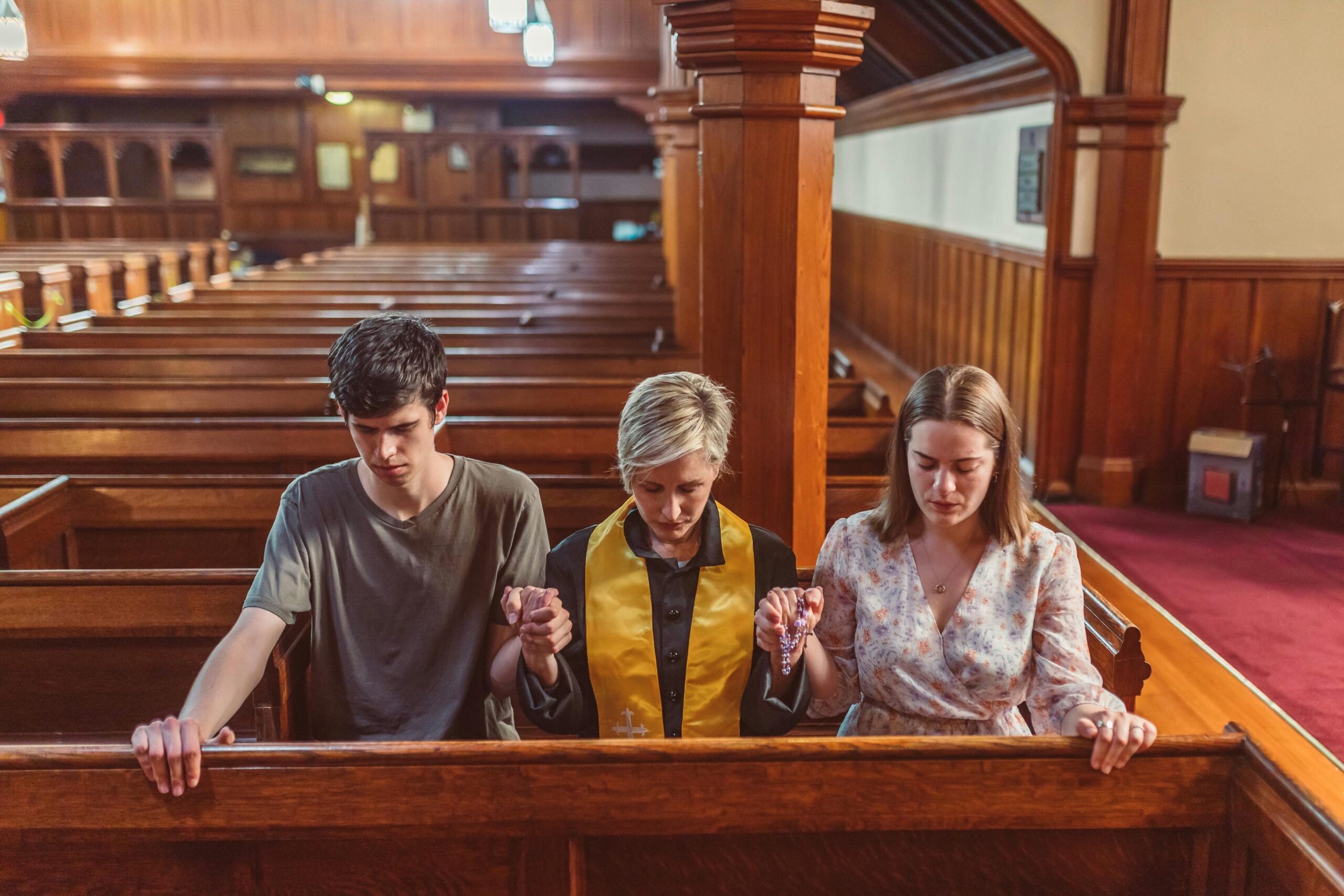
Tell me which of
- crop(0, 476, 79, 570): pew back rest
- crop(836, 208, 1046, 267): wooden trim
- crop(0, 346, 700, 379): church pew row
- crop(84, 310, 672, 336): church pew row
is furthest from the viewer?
crop(84, 310, 672, 336): church pew row

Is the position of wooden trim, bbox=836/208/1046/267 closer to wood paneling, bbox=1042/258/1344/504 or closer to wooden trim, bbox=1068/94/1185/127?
wood paneling, bbox=1042/258/1344/504

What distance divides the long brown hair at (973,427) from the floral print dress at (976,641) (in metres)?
0.03

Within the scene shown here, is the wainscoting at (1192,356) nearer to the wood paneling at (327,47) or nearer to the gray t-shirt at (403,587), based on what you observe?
the gray t-shirt at (403,587)

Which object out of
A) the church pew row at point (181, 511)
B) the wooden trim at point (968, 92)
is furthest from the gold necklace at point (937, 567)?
the wooden trim at point (968, 92)

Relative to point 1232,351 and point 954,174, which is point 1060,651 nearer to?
point 1232,351

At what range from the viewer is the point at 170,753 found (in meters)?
1.48

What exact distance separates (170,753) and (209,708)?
116mm

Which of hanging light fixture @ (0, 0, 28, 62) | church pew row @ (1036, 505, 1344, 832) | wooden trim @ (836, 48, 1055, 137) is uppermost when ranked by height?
hanging light fixture @ (0, 0, 28, 62)

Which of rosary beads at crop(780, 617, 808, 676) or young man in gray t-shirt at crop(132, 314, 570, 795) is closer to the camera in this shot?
rosary beads at crop(780, 617, 808, 676)

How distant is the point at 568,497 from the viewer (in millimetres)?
3285

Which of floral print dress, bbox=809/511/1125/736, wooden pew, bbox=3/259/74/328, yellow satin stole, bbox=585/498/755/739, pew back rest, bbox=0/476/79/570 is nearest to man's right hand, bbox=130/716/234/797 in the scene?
yellow satin stole, bbox=585/498/755/739

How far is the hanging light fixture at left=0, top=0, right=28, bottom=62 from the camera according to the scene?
7.41 meters

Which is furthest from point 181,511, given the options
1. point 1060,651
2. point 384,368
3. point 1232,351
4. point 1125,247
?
point 1232,351

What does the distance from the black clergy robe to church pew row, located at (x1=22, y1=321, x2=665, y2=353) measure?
396cm
